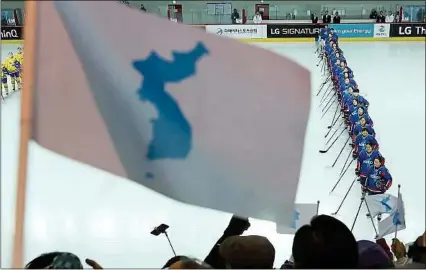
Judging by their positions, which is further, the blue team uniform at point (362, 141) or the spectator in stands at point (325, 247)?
the blue team uniform at point (362, 141)

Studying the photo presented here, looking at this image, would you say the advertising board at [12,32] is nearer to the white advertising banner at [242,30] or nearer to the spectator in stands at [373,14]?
the white advertising banner at [242,30]

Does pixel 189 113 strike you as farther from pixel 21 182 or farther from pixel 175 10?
pixel 175 10

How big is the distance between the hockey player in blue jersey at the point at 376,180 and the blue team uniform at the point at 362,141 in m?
0.35

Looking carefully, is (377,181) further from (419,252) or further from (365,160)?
(419,252)

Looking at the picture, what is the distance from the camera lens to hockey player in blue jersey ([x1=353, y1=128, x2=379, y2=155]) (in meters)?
5.51

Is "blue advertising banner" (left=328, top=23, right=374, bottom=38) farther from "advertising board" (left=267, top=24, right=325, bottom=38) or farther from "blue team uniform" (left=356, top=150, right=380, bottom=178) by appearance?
"blue team uniform" (left=356, top=150, right=380, bottom=178)

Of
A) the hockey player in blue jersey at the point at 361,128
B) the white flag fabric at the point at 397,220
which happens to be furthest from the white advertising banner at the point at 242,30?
the white flag fabric at the point at 397,220

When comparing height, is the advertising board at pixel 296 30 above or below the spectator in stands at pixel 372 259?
below

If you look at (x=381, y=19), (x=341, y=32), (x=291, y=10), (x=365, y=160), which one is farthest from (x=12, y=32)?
(x=365, y=160)

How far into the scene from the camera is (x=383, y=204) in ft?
11.6

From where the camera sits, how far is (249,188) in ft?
5.77

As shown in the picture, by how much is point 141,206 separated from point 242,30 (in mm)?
11301

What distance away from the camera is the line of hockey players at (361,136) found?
5000 millimetres

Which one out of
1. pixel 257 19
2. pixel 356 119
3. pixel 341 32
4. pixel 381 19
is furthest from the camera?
pixel 257 19
